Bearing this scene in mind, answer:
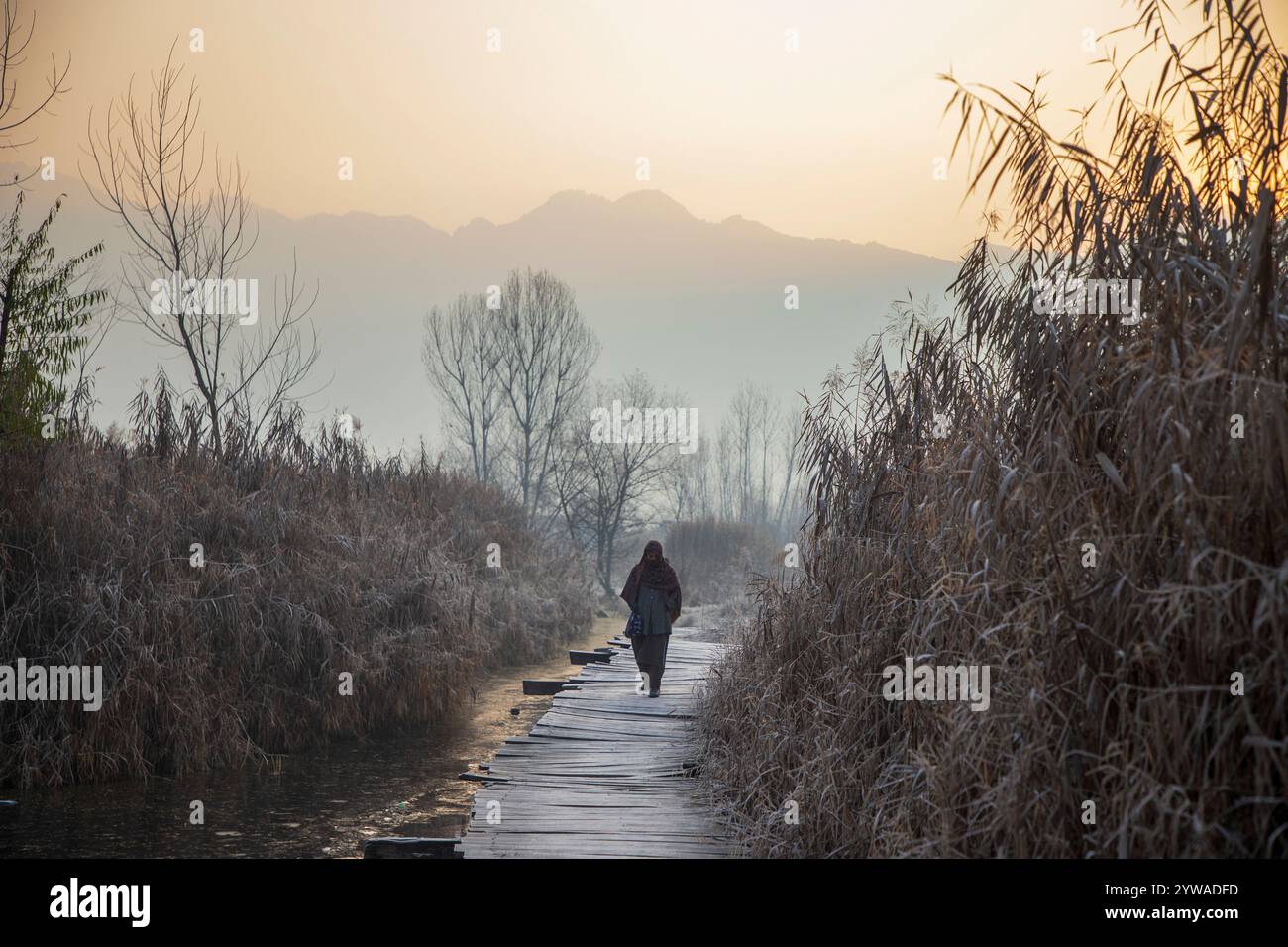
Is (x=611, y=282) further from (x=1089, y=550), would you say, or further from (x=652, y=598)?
(x=1089, y=550)

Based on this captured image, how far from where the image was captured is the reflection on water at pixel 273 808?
6766 millimetres

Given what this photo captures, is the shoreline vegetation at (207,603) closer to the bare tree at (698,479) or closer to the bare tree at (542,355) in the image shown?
the bare tree at (542,355)

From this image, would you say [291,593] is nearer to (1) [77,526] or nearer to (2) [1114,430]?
(1) [77,526]

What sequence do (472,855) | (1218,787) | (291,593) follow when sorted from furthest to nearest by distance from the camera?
(291,593)
(472,855)
(1218,787)

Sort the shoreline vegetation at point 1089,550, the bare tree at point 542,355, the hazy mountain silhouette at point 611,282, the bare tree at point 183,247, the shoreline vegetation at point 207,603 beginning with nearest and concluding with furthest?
1. the shoreline vegetation at point 1089,550
2. the shoreline vegetation at point 207,603
3. the bare tree at point 183,247
4. the bare tree at point 542,355
5. the hazy mountain silhouette at point 611,282

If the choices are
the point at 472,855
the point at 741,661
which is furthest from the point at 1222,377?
the point at 741,661

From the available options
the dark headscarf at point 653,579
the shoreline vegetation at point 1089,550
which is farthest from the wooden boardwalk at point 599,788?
the dark headscarf at point 653,579

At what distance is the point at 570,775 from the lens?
705 centimetres

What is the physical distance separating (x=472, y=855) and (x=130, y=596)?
17.8ft

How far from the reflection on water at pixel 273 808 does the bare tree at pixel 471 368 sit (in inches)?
1057

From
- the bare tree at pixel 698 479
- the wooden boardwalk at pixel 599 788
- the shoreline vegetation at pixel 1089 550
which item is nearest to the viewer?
the shoreline vegetation at pixel 1089 550

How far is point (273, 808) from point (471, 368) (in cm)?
3043

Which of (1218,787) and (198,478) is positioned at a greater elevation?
(198,478)

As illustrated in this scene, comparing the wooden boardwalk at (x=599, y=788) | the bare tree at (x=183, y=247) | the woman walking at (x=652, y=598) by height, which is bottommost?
the wooden boardwalk at (x=599, y=788)
